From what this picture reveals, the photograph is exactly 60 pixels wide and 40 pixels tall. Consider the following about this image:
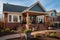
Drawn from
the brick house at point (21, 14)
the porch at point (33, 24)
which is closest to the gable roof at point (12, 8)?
the brick house at point (21, 14)

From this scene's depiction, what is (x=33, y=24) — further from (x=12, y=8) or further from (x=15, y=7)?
(x=15, y=7)

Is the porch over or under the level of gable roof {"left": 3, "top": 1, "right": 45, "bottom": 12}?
under

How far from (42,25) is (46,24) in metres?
0.62

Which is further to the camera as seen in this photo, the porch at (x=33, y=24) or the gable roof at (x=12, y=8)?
the gable roof at (x=12, y=8)

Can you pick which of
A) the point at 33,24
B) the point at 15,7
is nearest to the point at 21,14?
the point at 15,7

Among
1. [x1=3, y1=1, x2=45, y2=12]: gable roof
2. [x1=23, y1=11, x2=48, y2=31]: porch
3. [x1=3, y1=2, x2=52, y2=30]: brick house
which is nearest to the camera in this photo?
[x1=23, y1=11, x2=48, y2=31]: porch

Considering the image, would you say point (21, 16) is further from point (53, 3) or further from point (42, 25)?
point (53, 3)

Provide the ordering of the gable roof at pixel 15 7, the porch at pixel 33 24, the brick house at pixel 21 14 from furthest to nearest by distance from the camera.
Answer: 1. the gable roof at pixel 15 7
2. the brick house at pixel 21 14
3. the porch at pixel 33 24

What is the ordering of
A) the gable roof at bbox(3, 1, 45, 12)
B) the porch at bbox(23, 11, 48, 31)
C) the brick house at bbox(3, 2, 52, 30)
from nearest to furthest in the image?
the porch at bbox(23, 11, 48, 31), the brick house at bbox(3, 2, 52, 30), the gable roof at bbox(3, 1, 45, 12)

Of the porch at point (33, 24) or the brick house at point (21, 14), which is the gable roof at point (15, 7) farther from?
the porch at point (33, 24)

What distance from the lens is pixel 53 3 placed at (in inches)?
359

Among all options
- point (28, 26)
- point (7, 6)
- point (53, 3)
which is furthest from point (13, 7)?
point (53, 3)

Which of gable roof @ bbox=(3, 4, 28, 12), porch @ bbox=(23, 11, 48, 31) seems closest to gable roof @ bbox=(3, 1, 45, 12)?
gable roof @ bbox=(3, 4, 28, 12)

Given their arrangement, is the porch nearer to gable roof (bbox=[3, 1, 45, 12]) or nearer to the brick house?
the brick house
